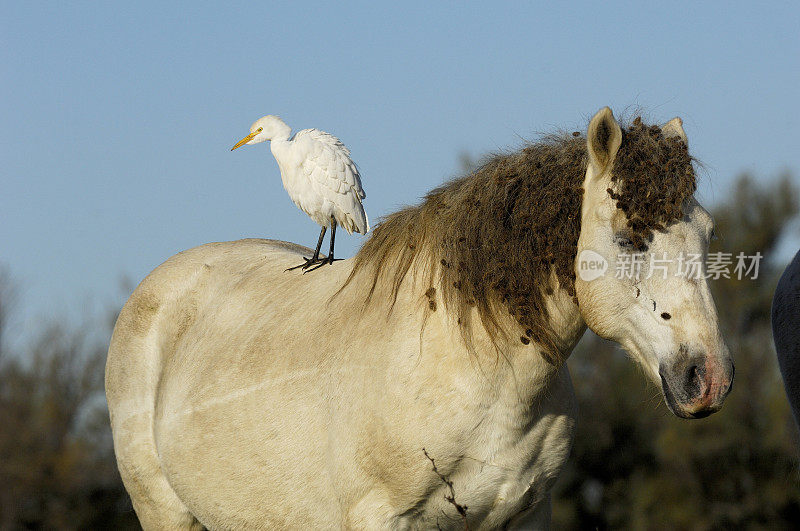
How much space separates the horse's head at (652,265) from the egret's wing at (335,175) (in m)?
1.87

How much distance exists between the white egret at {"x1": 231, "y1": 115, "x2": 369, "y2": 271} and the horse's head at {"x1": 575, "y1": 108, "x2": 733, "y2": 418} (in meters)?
1.88

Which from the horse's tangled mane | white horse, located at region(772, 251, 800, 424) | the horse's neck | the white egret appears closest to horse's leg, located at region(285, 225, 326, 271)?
the white egret

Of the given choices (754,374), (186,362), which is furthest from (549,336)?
(754,374)

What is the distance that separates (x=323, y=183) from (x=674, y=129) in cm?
201

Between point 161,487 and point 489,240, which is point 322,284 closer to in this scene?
point 489,240

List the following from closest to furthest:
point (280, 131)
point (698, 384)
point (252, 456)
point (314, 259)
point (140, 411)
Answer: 1. point (698, 384)
2. point (252, 456)
3. point (314, 259)
4. point (140, 411)
5. point (280, 131)

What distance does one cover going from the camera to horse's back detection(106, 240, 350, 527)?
12.5ft

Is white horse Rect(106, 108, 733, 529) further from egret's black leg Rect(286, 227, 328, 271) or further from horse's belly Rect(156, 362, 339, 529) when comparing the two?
egret's black leg Rect(286, 227, 328, 271)

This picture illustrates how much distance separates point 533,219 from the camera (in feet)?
10.2

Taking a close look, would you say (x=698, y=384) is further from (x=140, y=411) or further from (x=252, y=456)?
(x=140, y=411)

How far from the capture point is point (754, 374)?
23891 mm

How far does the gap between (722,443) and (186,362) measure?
74.1 feet

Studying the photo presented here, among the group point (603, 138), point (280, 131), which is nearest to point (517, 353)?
point (603, 138)

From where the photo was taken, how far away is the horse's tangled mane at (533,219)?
2945mm
